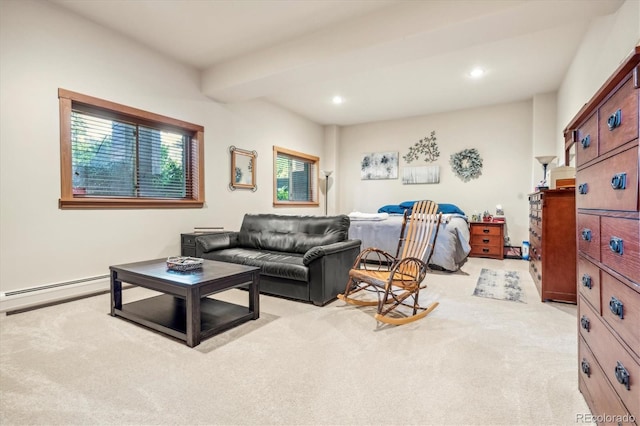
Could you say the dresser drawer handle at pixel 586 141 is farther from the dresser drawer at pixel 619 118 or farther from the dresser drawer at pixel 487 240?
the dresser drawer at pixel 487 240

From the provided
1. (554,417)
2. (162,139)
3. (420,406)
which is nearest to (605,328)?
(554,417)

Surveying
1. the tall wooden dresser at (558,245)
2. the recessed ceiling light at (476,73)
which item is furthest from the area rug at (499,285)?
the recessed ceiling light at (476,73)

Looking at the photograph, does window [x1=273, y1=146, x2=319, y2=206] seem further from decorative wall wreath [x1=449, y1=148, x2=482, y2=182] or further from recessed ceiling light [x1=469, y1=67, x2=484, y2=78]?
recessed ceiling light [x1=469, y1=67, x2=484, y2=78]

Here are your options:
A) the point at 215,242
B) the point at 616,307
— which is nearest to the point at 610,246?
the point at 616,307

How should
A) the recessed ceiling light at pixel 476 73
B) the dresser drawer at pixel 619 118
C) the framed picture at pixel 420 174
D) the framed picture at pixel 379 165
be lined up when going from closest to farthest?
the dresser drawer at pixel 619 118 → the recessed ceiling light at pixel 476 73 → the framed picture at pixel 420 174 → the framed picture at pixel 379 165

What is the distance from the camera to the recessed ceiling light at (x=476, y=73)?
450 cm

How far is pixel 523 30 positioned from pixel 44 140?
4634 millimetres

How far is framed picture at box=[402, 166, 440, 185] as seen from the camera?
6761mm

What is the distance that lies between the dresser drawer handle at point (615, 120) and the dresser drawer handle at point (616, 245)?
39cm

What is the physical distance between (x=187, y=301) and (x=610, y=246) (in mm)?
2235

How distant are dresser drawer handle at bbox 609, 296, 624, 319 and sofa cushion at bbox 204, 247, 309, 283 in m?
2.26

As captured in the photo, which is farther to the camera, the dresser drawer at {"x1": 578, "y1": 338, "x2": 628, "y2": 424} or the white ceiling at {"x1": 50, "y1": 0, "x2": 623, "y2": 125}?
the white ceiling at {"x1": 50, "y1": 0, "x2": 623, "y2": 125}

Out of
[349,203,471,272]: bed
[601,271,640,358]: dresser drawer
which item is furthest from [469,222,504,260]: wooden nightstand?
[601,271,640,358]: dresser drawer

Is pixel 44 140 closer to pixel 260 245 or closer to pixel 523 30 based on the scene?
pixel 260 245
